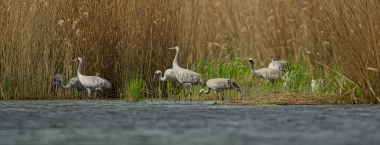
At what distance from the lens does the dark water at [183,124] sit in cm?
859

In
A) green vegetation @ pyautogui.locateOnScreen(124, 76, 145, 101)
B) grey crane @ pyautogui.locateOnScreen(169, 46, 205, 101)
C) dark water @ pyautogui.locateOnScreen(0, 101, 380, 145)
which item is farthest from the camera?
grey crane @ pyautogui.locateOnScreen(169, 46, 205, 101)

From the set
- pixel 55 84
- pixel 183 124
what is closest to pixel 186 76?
pixel 55 84

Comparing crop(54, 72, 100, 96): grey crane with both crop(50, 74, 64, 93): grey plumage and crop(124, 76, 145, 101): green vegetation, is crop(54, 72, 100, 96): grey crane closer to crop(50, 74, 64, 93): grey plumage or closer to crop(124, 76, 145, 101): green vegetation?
crop(50, 74, 64, 93): grey plumage

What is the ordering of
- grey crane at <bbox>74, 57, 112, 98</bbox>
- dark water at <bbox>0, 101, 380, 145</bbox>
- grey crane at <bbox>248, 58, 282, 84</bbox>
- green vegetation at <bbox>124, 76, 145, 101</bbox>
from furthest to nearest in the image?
grey crane at <bbox>248, 58, 282, 84</bbox> < grey crane at <bbox>74, 57, 112, 98</bbox> < green vegetation at <bbox>124, 76, 145, 101</bbox> < dark water at <bbox>0, 101, 380, 145</bbox>

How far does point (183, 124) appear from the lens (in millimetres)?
10203

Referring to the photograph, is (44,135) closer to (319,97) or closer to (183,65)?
(319,97)

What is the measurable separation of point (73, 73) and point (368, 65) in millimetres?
5423

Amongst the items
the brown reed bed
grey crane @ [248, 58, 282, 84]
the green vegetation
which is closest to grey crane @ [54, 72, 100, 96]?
the brown reed bed

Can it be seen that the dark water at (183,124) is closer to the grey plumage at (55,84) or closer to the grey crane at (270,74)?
the grey plumage at (55,84)

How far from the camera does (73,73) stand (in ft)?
51.4

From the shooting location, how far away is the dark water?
8.59m

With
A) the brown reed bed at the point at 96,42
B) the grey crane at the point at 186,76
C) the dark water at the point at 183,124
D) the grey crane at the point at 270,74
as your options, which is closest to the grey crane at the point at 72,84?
the brown reed bed at the point at 96,42

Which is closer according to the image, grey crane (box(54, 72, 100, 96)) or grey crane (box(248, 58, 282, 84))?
grey crane (box(54, 72, 100, 96))

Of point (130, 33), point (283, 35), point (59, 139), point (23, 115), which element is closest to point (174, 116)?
point (23, 115)
